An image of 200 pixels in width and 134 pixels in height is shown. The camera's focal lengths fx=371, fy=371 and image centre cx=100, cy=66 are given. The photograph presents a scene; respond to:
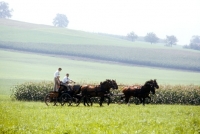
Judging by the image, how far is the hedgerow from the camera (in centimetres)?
3105

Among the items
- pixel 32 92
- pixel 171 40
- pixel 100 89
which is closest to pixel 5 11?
pixel 171 40

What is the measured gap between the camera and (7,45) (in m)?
77.5

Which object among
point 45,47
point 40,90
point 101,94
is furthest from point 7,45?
point 101,94

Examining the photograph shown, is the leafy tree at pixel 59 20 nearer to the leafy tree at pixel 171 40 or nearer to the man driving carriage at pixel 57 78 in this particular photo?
the leafy tree at pixel 171 40

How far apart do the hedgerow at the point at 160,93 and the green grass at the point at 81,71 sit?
1636cm

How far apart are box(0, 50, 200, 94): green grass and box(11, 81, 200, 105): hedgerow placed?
16.4 metres

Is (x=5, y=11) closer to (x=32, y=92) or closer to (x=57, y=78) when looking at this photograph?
(x=32, y=92)

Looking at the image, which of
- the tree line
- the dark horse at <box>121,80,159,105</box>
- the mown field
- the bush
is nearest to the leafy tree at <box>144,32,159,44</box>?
the tree line

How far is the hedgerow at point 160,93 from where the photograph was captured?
31.0m

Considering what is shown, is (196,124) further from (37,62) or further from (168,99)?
(37,62)

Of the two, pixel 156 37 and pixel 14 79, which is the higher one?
pixel 156 37

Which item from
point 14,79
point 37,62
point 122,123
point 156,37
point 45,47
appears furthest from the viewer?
point 156,37

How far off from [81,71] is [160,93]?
106ft

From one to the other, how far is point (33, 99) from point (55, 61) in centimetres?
3867
